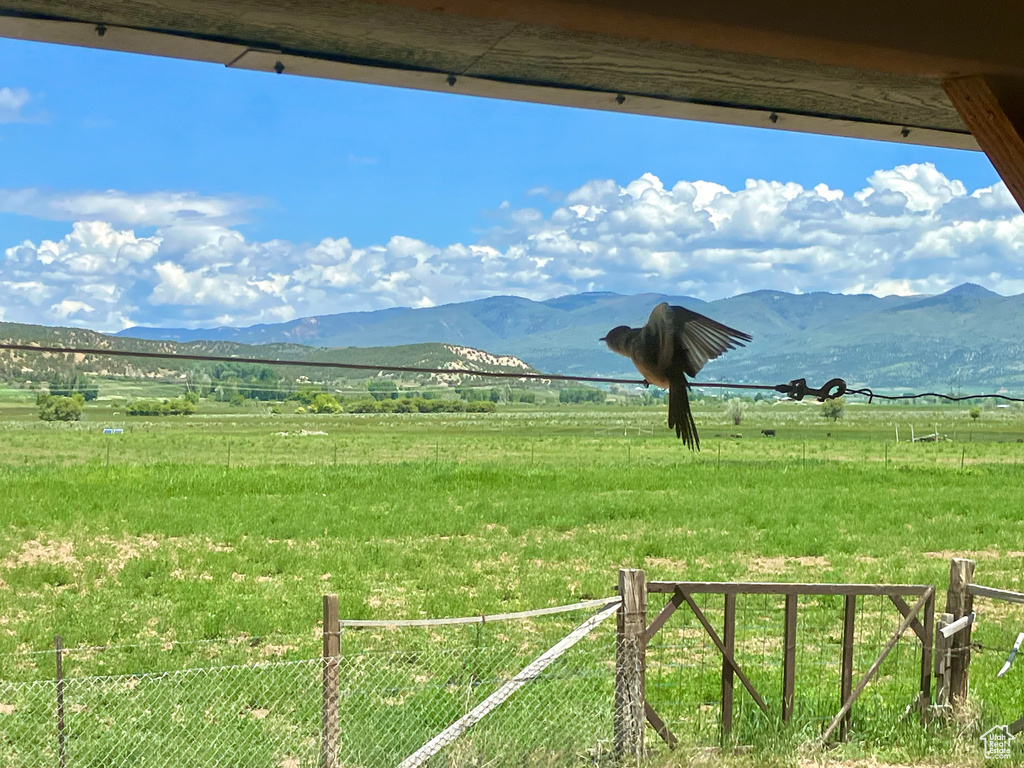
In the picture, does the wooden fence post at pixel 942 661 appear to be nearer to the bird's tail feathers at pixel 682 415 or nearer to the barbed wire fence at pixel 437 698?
the barbed wire fence at pixel 437 698

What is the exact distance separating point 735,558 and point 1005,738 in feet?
30.6

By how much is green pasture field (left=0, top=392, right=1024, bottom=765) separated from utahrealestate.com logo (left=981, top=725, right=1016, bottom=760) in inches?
4.2

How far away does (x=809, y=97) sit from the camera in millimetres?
1363

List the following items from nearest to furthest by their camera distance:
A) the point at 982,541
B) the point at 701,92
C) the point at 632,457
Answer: the point at 701,92 → the point at 982,541 → the point at 632,457

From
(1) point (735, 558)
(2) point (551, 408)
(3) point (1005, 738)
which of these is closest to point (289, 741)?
(3) point (1005, 738)

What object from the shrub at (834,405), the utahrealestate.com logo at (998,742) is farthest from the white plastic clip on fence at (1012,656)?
the shrub at (834,405)

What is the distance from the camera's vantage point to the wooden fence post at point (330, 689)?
4746mm

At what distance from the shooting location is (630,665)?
522 centimetres

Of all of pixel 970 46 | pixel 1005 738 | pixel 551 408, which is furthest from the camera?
pixel 551 408

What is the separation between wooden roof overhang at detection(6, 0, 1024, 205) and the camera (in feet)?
3.31

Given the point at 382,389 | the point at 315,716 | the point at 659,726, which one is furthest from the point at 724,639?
the point at 382,389

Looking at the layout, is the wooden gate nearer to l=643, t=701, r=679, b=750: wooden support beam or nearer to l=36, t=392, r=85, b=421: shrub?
l=643, t=701, r=679, b=750: wooden support beam

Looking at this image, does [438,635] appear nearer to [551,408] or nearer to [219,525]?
[219,525]

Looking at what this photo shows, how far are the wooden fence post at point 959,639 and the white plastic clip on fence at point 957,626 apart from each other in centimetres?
3
